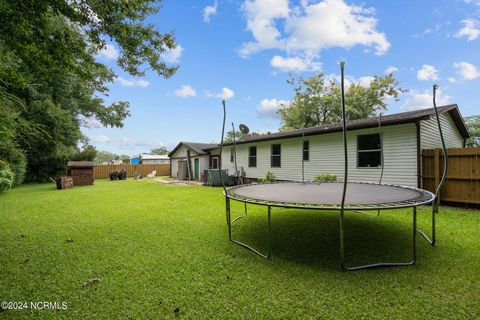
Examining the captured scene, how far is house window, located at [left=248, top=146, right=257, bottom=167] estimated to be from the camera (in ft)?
39.2

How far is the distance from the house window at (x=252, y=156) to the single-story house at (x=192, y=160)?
275 centimetres

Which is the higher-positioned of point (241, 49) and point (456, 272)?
point (241, 49)

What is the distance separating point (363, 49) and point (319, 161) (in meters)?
7.37

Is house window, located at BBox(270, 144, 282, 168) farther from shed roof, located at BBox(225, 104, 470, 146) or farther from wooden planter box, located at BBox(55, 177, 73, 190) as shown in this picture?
wooden planter box, located at BBox(55, 177, 73, 190)

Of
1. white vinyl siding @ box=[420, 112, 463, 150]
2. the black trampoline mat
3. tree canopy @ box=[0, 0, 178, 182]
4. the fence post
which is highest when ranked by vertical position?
tree canopy @ box=[0, 0, 178, 182]

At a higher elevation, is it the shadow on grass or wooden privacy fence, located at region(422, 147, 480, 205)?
wooden privacy fence, located at region(422, 147, 480, 205)

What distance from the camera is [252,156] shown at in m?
12.1

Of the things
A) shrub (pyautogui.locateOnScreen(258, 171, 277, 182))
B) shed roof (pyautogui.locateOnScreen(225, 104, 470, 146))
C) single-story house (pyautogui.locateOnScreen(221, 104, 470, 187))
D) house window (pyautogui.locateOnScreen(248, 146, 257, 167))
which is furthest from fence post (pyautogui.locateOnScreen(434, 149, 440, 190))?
house window (pyautogui.locateOnScreen(248, 146, 257, 167))

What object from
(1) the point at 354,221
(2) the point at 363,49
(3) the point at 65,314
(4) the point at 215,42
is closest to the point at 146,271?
(3) the point at 65,314

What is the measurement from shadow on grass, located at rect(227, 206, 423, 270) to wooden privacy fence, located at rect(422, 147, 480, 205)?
5.82ft

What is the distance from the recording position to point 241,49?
12102mm

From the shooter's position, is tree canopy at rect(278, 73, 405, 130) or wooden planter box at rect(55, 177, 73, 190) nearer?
wooden planter box at rect(55, 177, 73, 190)

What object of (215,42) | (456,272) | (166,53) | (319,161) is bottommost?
(456,272)

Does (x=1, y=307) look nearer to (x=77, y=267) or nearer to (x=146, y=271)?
(x=77, y=267)
